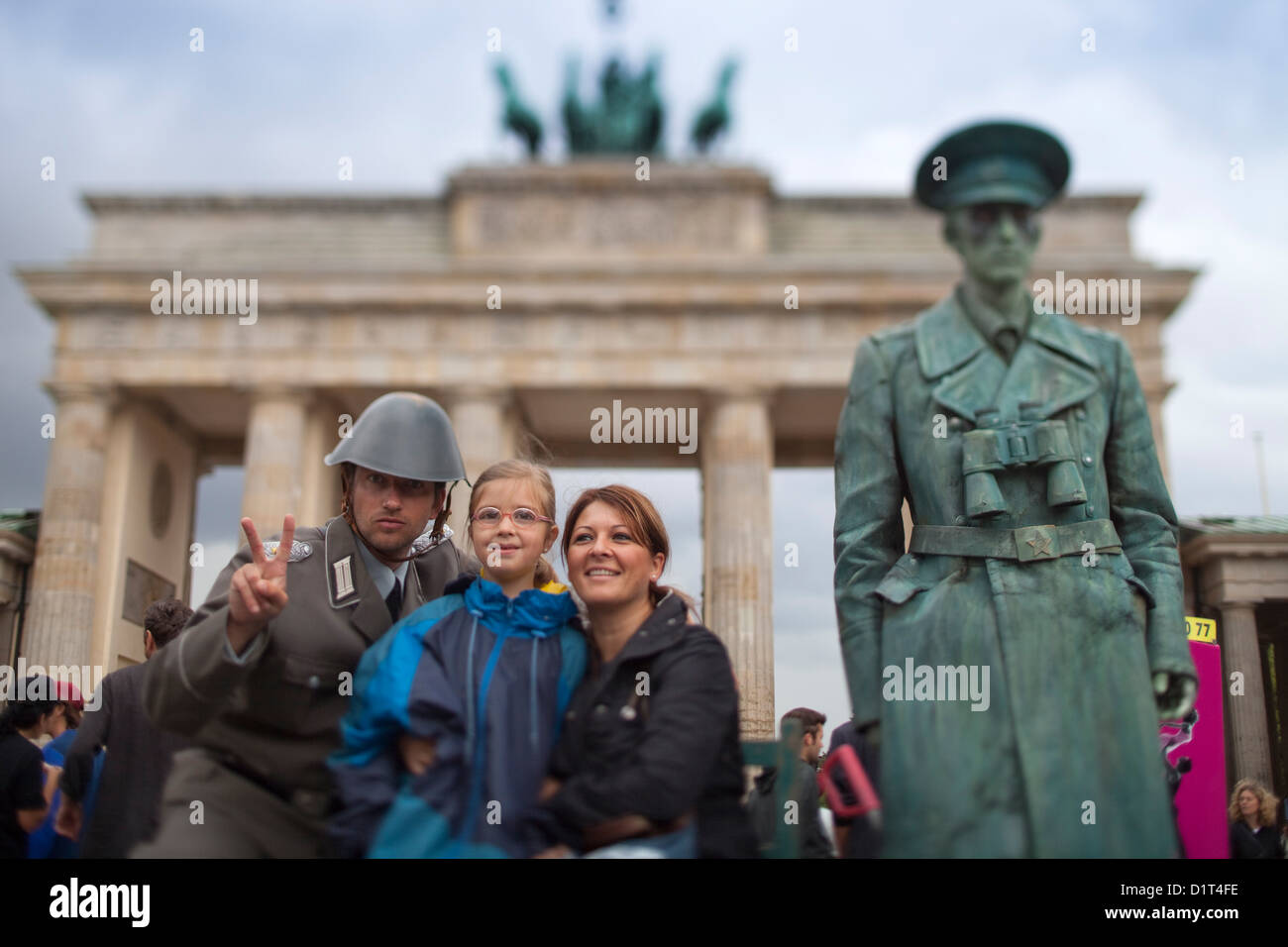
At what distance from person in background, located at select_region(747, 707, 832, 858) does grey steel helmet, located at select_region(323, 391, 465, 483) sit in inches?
61.6

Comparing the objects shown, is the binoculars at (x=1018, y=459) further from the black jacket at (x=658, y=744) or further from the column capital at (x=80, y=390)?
the column capital at (x=80, y=390)

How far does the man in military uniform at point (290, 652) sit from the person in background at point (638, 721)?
0.75m

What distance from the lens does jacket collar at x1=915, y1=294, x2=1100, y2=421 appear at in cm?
383

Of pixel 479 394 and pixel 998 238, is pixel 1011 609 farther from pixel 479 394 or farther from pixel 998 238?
pixel 479 394

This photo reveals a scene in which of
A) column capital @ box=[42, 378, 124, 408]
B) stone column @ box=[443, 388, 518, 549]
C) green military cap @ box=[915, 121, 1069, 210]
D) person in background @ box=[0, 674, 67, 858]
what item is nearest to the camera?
green military cap @ box=[915, 121, 1069, 210]

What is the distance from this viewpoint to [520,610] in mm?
3684

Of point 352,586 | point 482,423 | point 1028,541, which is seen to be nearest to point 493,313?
point 482,423

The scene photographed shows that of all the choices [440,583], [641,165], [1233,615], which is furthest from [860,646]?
[641,165]

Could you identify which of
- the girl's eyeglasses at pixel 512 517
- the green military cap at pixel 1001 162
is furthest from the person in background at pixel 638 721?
the green military cap at pixel 1001 162

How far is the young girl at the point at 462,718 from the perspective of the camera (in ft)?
10.7

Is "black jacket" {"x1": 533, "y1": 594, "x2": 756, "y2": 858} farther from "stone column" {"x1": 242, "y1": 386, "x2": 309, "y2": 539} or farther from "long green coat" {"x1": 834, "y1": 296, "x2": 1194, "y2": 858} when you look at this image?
"stone column" {"x1": 242, "y1": 386, "x2": 309, "y2": 539}

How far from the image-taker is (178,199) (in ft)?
89.5

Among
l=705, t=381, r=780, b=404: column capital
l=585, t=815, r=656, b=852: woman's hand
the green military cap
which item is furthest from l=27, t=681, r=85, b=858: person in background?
l=705, t=381, r=780, b=404: column capital
